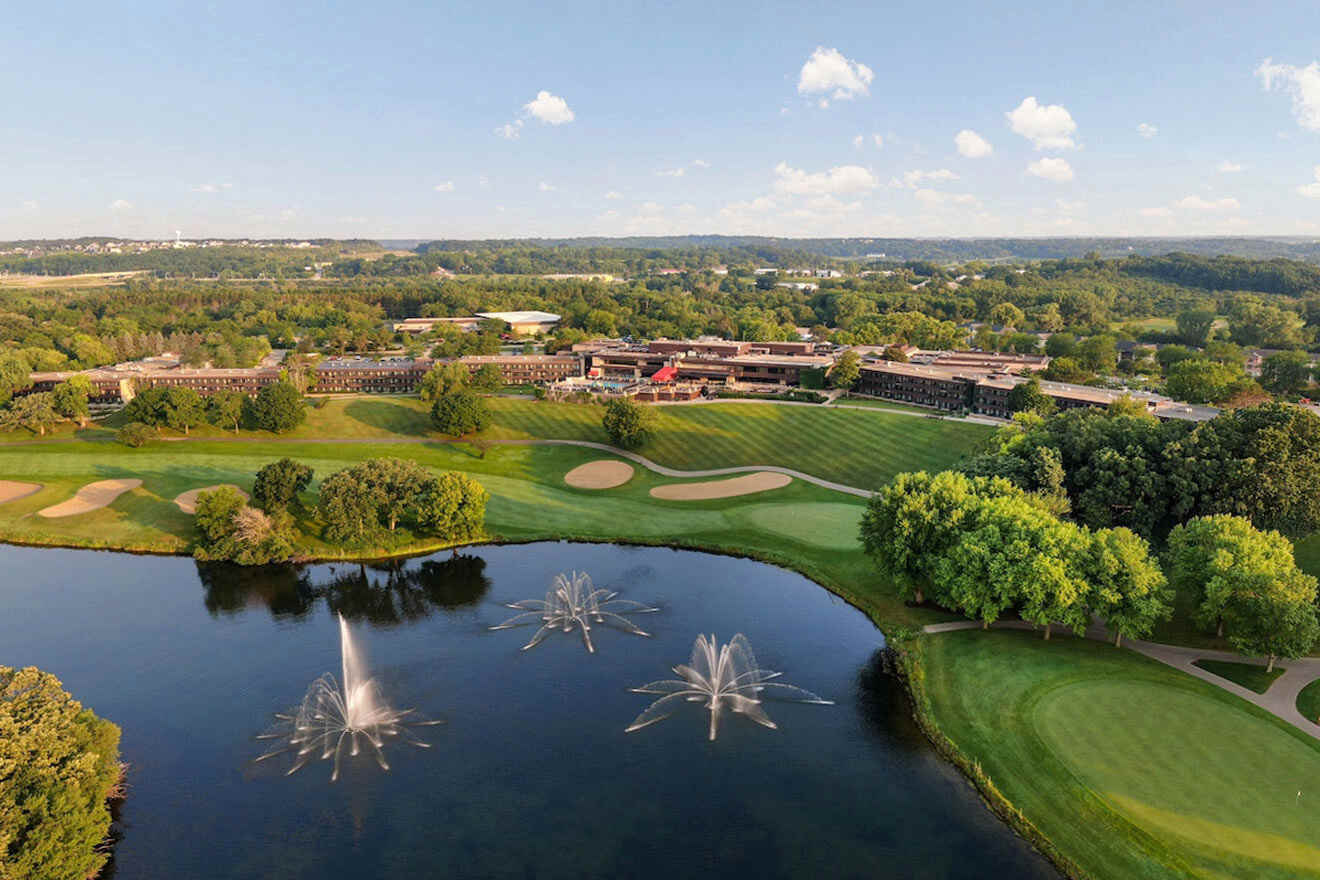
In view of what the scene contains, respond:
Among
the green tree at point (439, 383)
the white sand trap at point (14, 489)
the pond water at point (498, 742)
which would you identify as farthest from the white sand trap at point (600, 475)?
the white sand trap at point (14, 489)

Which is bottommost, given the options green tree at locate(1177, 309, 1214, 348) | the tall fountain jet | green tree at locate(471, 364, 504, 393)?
the tall fountain jet

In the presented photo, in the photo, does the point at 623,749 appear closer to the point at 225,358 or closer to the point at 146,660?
the point at 146,660

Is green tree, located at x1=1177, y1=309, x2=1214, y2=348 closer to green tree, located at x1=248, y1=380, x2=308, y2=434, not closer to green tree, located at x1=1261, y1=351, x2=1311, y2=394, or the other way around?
green tree, located at x1=1261, y1=351, x2=1311, y2=394

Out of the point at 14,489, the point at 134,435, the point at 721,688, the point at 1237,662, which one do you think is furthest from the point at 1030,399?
the point at 14,489

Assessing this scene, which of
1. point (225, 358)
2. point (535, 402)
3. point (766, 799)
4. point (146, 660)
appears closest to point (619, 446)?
point (535, 402)

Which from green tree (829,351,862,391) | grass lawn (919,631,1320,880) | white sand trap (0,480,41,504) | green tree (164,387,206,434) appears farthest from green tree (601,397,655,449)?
white sand trap (0,480,41,504)

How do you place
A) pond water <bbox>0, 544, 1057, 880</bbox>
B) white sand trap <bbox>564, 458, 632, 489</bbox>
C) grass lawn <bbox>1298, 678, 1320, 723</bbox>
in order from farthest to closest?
white sand trap <bbox>564, 458, 632, 489</bbox> < grass lawn <bbox>1298, 678, 1320, 723</bbox> < pond water <bbox>0, 544, 1057, 880</bbox>
